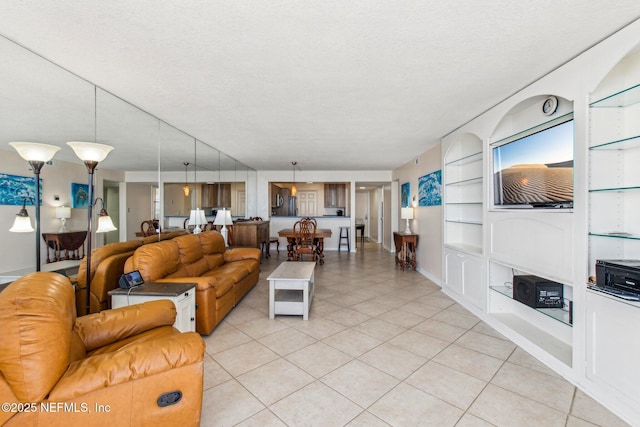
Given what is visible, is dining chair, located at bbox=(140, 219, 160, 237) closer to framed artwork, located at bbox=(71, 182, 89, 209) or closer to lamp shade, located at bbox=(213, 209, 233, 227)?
framed artwork, located at bbox=(71, 182, 89, 209)

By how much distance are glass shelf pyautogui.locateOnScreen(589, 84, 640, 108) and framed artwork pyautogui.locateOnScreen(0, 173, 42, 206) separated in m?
4.03

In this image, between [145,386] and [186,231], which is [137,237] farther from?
[145,386]

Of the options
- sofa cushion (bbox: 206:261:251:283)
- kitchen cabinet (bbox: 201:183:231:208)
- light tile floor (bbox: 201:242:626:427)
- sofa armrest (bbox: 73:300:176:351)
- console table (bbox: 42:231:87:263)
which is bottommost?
light tile floor (bbox: 201:242:626:427)

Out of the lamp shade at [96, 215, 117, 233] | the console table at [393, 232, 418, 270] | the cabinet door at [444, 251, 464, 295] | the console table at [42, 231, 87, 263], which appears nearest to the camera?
the console table at [42, 231, 87, 263]

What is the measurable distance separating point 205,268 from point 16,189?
2.12 meters

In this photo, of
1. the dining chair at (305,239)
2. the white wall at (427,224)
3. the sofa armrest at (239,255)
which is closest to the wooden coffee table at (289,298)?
the sofa armrest at (239,255)

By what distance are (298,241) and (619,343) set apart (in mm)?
5084

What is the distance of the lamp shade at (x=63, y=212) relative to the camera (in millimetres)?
2087

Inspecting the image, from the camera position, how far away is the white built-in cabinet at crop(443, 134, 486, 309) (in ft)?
10.8

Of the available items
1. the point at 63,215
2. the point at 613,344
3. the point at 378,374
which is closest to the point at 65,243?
the point at 63,215

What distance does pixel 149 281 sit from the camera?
2.50 metres

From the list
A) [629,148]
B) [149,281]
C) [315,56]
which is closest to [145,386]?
[149,281]

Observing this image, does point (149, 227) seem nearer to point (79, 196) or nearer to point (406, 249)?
point (79, 196)

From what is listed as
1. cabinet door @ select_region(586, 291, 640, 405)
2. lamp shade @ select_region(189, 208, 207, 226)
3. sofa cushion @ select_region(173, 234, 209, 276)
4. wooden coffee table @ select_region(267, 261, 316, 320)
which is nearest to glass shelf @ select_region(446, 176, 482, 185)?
cabinet door @ select_region(586, 291, 640, 405)
